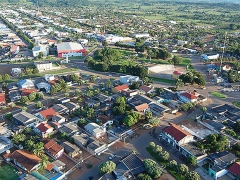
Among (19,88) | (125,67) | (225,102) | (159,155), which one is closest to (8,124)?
(19,88)

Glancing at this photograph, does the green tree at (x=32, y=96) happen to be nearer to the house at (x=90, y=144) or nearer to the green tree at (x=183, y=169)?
the house at (x=90, y=144)

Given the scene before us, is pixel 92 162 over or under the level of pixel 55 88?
under

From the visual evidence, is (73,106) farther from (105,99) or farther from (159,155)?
(159,155)

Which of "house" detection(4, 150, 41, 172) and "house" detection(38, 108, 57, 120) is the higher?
"house" detection(38, 108, 57, 120)

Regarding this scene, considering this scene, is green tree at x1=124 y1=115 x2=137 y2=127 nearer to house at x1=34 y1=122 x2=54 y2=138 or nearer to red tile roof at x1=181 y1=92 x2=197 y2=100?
house at x1=34 y1=122 x2=54 y2=138

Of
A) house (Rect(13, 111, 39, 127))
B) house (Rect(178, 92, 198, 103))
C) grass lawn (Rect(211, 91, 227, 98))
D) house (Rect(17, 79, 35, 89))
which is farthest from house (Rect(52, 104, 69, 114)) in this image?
grass lawn (Rect(211, 91, 227, 98))

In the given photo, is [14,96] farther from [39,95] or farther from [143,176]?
[143,176]
